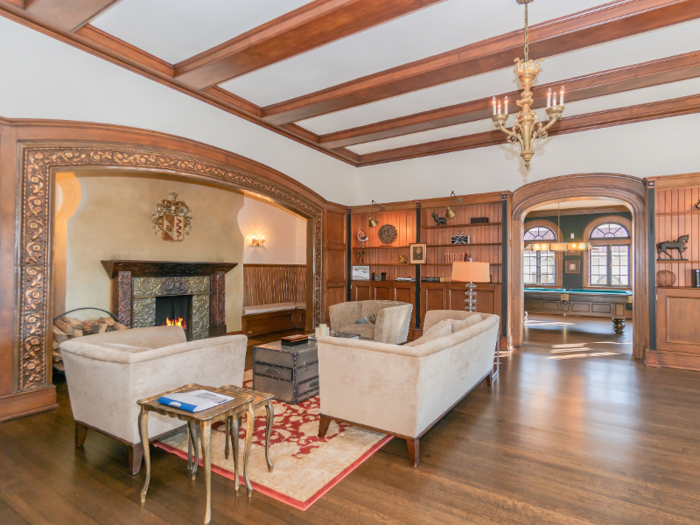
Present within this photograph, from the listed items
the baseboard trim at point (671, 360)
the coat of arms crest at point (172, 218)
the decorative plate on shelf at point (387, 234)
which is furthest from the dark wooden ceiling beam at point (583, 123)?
the coat of arms crest at point (172, 218)

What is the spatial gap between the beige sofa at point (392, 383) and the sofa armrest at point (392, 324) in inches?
85.8

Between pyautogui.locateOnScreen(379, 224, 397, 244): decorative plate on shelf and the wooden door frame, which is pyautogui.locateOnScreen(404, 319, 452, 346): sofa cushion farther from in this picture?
pyautogui.locateOnScreen(379, 224, 397, 244): decorative plate on shelf

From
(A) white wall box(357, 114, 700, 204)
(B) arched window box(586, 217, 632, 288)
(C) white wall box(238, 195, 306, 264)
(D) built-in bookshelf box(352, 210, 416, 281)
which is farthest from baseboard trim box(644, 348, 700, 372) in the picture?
(B) arched window box(586, 217, 632, 288)

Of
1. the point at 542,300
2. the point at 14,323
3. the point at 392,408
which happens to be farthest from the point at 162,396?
the point at 542,300

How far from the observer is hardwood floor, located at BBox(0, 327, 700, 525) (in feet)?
7.34

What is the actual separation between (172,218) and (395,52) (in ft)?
Answer: 14.7

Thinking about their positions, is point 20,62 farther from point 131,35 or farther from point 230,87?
point 230,87

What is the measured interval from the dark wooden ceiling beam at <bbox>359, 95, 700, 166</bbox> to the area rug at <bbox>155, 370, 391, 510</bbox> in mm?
5522

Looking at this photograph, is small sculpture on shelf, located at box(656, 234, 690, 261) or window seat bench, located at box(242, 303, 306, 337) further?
window seat bench, located at box(242, 303, 306, 337)

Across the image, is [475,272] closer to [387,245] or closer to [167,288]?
[387,245]

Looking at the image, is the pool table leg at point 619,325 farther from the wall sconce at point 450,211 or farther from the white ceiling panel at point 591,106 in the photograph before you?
the white ceiling panel at point 591,106

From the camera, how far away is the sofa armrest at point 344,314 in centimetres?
641

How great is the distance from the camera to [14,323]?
3.66 m

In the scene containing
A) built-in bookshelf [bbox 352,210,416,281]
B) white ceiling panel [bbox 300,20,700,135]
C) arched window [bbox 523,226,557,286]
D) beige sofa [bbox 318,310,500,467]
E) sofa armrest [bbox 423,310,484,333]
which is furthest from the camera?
arched window [bbox 523,226,557,286]
